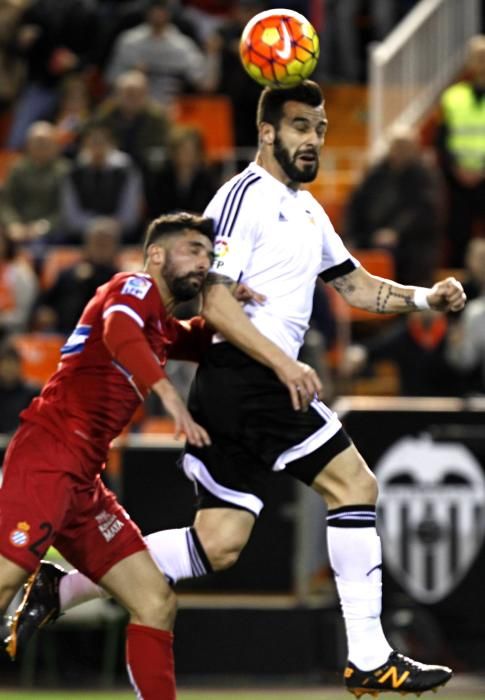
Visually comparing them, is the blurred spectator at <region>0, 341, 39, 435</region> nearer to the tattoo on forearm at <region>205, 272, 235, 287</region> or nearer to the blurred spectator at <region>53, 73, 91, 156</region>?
the blurred spectator at <region>53, 73, 91, 156</region>

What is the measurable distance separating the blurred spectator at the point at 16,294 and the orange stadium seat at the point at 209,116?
3256 millimetres

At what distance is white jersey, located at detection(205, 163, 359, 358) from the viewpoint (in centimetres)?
815

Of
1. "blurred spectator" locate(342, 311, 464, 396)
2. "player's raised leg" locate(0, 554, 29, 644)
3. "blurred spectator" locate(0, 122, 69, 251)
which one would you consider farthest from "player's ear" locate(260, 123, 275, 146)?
"blurred spectator" locate(0, 122, 69, 251)

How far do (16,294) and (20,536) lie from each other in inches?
276

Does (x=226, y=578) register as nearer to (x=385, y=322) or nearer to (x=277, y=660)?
(x=277, y=660)

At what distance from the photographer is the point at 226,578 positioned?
1226 centimetres

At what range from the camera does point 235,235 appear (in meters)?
8.13

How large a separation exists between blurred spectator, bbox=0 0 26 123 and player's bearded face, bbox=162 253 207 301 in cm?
1060

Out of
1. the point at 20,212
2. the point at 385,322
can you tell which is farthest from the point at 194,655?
the point at 20,212

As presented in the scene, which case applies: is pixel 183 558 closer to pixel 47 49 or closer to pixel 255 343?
pixel 255 343

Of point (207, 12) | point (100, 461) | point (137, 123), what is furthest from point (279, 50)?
point (207, 12)

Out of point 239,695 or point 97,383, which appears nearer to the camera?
point 97,383

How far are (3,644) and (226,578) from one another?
4.22 m

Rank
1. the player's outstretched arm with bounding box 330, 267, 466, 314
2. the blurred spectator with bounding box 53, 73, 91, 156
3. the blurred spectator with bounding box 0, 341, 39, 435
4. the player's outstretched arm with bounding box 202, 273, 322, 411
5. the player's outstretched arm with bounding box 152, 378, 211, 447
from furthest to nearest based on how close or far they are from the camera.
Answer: the blurred spectator with bounding box 53, 73, 91, 156 < the blurred spectator with bounding box 0, 341, 39, 435 < the player's outstretched arm with bounding box 330, 267, 466, 314 < the player's outstretched arm with bounding box 202, 273, 322, 411 < the player's outstretched arm with bounding box 152, 378, 211, 447
